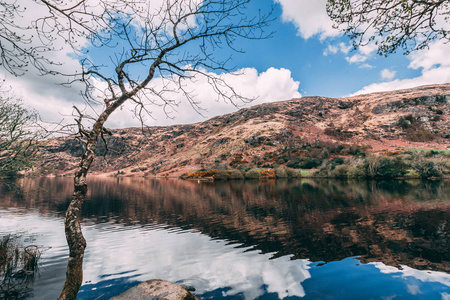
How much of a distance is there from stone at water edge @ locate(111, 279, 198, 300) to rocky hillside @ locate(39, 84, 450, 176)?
65.4 meters

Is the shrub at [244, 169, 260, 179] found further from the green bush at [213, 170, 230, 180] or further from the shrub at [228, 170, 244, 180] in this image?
the green bush at [213, 170, 230, 180]

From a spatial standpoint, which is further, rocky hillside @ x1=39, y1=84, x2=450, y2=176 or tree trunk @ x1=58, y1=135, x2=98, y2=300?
rocky hillside @ x1=39, y1=84, x2=450, y2=176

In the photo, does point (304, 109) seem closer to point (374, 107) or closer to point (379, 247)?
point (374, 107)

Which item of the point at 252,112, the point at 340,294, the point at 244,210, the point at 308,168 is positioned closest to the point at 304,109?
the point at 252,112

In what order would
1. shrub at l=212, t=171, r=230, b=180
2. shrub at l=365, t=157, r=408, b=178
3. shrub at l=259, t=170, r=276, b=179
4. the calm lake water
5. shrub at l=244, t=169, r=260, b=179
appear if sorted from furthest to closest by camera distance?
1. shrub at l=212, t=171, r=230, b=180
2. shrub at l=244, t=169, r=260, b=179
3. shrub at l=259, t=170, r=276, b=179
4. shrub at l=365, t=157, r=408, b=178
5. the calm lake water

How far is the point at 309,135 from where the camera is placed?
314 ft

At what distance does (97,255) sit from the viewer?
950cm

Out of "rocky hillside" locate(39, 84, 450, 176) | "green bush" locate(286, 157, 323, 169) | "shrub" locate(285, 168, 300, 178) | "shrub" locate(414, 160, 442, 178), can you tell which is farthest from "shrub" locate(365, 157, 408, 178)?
"rocky hillside" locate(39, 84, 450, 176)

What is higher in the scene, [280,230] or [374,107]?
[374,107]

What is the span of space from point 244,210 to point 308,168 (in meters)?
52.2

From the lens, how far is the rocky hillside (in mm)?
77062

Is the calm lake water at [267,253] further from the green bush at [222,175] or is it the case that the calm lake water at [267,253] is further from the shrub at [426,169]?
the green bush at [222,175]

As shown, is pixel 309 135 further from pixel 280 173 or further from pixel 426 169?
pixel 426 169

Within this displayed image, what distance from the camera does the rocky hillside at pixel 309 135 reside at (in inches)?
3034
